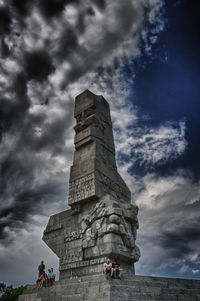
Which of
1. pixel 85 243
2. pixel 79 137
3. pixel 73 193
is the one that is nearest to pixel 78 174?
pixel 73 193

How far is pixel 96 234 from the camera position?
10625mm

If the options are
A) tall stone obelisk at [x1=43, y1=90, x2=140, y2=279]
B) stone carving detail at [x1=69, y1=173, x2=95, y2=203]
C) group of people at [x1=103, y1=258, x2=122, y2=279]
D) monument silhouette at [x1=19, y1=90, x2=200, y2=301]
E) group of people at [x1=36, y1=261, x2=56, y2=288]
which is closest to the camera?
monument silhouette at [x1=19, y1=90, x2=200, y2=301]

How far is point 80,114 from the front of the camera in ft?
50.9

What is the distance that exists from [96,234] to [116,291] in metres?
3.69

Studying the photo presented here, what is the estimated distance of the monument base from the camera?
7102 millimetres

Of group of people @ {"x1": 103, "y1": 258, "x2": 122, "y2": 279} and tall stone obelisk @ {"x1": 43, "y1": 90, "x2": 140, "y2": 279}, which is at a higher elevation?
tall stone obelisk @ {"x1": 43, "y1": 90, "x2": 140, "y2": 279}

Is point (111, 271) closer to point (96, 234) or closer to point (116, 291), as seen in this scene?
point (116, 291)

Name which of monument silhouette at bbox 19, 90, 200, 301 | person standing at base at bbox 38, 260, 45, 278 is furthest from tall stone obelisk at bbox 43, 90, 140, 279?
person standing at base at bbox 38, 260, 45, 278

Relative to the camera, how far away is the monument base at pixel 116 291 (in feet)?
23.3

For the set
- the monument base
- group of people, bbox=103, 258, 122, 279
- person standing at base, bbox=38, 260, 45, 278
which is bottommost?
the monument base

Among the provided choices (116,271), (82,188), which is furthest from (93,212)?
(116,271)

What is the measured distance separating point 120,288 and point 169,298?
1.92 meters

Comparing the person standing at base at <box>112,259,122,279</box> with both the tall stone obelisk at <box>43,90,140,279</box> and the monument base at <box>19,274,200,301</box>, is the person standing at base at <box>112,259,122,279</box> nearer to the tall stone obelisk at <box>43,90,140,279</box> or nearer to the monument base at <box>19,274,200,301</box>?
the monument base at <box>19,274,200,301</box>

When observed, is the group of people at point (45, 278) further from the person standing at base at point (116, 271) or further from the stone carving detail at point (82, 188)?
the stone carving detail at point (82, 188)
